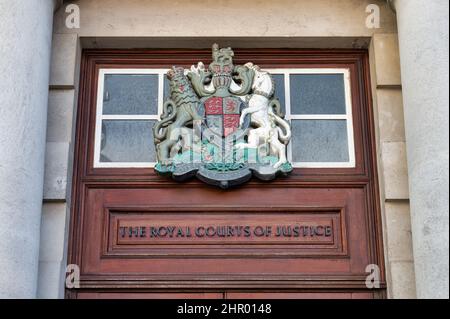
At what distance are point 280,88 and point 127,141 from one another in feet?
4.70

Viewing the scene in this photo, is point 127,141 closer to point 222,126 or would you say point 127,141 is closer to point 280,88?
point 222,126

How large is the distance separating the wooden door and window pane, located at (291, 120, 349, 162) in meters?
0.10

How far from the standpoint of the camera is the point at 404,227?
712 cm

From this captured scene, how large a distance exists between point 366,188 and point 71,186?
8.18 ft

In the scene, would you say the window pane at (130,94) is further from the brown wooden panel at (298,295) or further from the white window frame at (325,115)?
the brown wooden panel at (298,295)

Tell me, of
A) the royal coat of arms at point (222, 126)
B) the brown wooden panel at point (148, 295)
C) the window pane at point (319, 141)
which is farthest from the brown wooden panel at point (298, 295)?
the window pane at point (319, 141)

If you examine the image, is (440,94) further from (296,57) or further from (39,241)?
(39,241)

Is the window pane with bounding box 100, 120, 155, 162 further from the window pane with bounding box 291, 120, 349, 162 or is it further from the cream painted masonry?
the window pane with bounding box 291, 120, 349, 162

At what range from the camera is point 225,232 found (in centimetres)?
729

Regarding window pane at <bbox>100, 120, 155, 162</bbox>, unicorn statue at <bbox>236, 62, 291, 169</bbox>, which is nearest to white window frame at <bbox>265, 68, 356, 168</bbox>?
unicorn statue at <bbox>236, 62, 291, 169</bbox>

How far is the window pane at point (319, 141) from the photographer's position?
7.60m
